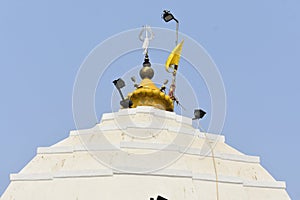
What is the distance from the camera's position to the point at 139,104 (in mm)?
17016

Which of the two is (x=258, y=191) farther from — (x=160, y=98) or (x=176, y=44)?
(x=176, y=44)

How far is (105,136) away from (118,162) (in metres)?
1.65

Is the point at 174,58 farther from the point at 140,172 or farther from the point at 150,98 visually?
the point at 140,172

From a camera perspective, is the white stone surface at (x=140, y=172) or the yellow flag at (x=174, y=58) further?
the yellow flag at (x=174, y=58)

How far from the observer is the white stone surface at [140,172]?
38.9 ft

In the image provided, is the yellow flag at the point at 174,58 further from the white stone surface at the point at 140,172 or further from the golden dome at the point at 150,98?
the white stone surface at the point at 140,172

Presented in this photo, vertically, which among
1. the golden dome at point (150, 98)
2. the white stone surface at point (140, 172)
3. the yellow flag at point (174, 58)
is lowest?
the white stone surface at point (140, 172)

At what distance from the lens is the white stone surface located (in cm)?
1186

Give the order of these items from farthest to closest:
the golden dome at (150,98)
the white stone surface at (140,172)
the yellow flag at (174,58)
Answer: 1. the yellow flag at (174,58)
2. the golden dome at (150,98)
3. the white stone surface at (140,172)

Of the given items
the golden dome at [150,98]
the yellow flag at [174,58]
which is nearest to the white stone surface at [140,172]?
the golden dome at [150,98]

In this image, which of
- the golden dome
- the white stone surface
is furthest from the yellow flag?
the white stone surface

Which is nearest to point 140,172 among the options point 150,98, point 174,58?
point 150,98

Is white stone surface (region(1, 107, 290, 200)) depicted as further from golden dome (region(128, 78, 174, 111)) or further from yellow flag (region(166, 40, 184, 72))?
yellow flag (region(166, 40, 184, 72))

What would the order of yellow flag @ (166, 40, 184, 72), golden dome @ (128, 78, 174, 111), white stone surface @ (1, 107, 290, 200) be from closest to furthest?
white stone surface @ (1, 107, 290, 200), golden dome @ (128, 78, 174, 111), yellow flag @ (166, 40, 184, 72)
